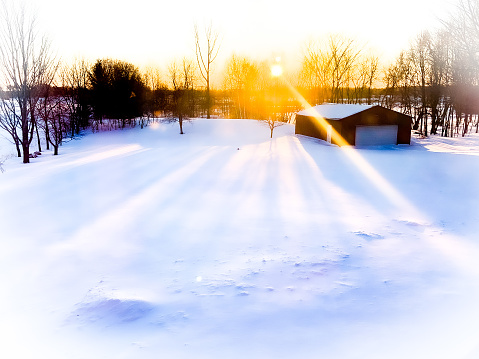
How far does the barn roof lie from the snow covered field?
13070 millimetres

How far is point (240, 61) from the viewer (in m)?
58.1

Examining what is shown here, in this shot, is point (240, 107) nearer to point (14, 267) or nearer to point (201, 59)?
point (201, 59)

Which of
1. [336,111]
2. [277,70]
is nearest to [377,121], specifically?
[336,111]

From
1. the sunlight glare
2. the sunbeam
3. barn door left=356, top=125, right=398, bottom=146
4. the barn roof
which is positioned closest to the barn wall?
barn door left=356, top=125, right=398, bottom=146

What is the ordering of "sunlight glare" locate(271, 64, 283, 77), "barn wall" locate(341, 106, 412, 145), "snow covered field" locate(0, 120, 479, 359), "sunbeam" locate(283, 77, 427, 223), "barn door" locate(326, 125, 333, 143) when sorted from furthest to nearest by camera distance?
"sunlight glare" locate(271, 64, 283, 77) < "barn door" locate(326, 125, 333, 143) < "barn wall" locate(341, 106, 412, 145) < "sunbeam" locate(283, 77, 427, 223) < "snow covered field" locate(0, 120, 479, 359)

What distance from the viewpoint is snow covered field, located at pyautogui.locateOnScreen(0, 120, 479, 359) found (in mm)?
5562

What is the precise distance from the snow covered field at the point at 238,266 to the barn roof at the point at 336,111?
1307 cm

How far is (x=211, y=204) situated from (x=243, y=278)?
19.2 feet

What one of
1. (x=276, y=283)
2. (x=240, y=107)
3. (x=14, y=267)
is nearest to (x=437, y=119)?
(x=240, y=107)

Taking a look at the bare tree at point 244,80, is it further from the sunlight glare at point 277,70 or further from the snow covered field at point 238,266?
the snow covered field at point 238,266

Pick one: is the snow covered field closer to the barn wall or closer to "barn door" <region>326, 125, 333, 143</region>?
the barn wall

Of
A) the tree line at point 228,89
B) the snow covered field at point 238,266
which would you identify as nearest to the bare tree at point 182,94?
the tree line at point 228,89

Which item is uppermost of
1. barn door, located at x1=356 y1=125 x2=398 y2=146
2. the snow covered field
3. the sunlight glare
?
the sunlight glare

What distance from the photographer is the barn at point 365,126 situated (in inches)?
1147
